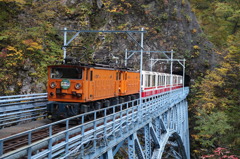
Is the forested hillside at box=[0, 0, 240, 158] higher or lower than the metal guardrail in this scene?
higher

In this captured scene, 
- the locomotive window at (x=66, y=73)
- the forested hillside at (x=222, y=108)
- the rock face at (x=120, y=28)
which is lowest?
the forested hillside at (x=222, y=108)

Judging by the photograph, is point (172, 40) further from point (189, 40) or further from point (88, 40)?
point (88, 40)

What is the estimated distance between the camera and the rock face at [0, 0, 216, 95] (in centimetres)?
2738

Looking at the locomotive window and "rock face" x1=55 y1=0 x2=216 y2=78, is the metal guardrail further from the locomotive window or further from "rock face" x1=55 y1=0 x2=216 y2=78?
"rock face" x1=55 y1=0 x2=216 y2=78

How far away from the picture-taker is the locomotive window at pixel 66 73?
471 inches

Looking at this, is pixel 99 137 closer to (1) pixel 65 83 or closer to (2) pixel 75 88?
(2) pixel 75 88

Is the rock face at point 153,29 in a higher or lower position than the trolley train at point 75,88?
higher

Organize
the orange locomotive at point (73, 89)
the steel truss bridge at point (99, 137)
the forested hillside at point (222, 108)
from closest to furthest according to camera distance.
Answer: the steel truss bridge at point (99, 137) < the orange locomotive at point (73, 89) < the forested hillside at point (222, 108)

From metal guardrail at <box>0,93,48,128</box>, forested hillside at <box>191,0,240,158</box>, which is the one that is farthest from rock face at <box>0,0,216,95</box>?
metal guardrail at <box>0,93,48,128</box>

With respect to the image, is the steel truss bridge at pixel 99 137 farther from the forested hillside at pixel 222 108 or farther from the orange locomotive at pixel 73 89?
the forested hillside at pixel 222 108

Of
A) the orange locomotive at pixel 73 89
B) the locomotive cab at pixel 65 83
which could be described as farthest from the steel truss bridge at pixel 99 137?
the locomotive cab at pixel 65 83

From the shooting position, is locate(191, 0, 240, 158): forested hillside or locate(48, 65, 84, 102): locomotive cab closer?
locate(48, 65, 84, 102): locomotive cab

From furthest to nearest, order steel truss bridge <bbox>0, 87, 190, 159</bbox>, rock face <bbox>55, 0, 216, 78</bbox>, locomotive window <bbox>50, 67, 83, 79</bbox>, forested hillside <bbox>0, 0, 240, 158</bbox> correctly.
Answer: rock face <bbox>55, 0, 216, 78</bbox> < forested hillside <bbox>0, 0, 240, 158</bbox> < locomotive window <bbox>50, 67, 83, 79</bbox> < steel truss bridge <bbox>0, 87, 190, 159</bbox>

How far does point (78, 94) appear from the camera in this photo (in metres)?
11.7
